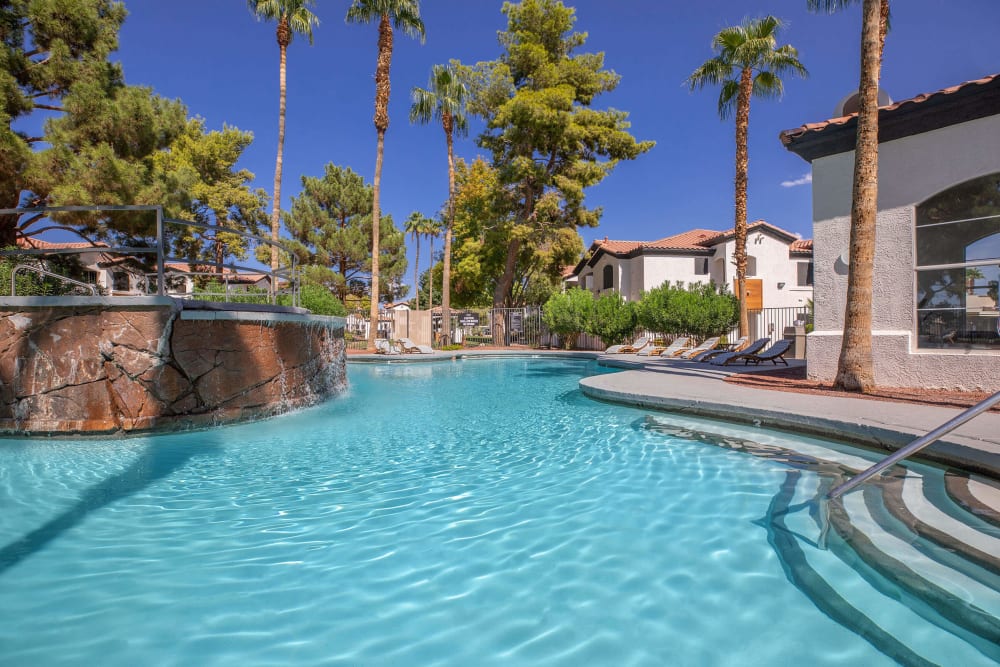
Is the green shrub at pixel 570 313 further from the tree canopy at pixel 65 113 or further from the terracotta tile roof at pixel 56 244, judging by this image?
the terracotta tile roof at pixel 56 244

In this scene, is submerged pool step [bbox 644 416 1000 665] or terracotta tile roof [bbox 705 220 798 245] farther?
terracotta tile roof [bbox 705 220 798 245]

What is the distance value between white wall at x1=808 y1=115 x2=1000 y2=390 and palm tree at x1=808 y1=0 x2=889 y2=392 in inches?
40.0

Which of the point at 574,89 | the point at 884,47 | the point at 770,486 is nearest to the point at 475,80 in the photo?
the point at 574,89

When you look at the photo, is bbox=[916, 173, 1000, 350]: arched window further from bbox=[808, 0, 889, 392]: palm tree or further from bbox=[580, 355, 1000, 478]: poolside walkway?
bbox=[580, 355, 1000, 478]: poolside walkway

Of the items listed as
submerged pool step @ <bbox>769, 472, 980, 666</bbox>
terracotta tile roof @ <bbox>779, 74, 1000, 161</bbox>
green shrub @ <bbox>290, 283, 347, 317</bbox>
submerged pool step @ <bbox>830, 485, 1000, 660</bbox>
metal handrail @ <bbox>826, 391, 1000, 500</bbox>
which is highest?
terracotta tile roof @ <bbox>779, 74, 1000, 161</bbox>

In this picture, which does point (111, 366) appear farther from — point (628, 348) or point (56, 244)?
point (628, 348)

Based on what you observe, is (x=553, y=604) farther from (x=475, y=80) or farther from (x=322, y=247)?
(x=322, y=247)

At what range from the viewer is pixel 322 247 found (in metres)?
34.6

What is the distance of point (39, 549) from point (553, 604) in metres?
3.47

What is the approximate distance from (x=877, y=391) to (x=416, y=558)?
7.94 m

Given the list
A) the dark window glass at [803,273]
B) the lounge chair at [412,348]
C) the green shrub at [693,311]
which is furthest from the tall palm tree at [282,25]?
the dark window glass at [803,273]

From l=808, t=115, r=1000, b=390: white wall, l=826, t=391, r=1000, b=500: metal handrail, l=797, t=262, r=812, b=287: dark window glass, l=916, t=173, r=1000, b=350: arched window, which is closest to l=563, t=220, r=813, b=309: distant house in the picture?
l=797, t=262, r=812, b=287: dark window glass

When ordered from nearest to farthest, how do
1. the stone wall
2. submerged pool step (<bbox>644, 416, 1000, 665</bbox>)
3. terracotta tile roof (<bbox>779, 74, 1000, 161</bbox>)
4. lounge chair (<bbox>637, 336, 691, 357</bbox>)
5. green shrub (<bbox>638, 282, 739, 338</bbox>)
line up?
1. submerged pool step (<bbox>644, 416, 1000, 665</bbox>)
2. the stone wall
3. terracotta tile roof (<bbox>779, 74, 1000, 161</bbox>)
4. lounge chair (<bbox>637, 336, 691, 357</bbox>)
5. green shrub (<bbox>638, 282, 739, 338</bbox>)

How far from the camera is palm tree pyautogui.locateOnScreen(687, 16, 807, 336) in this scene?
53.4ft
